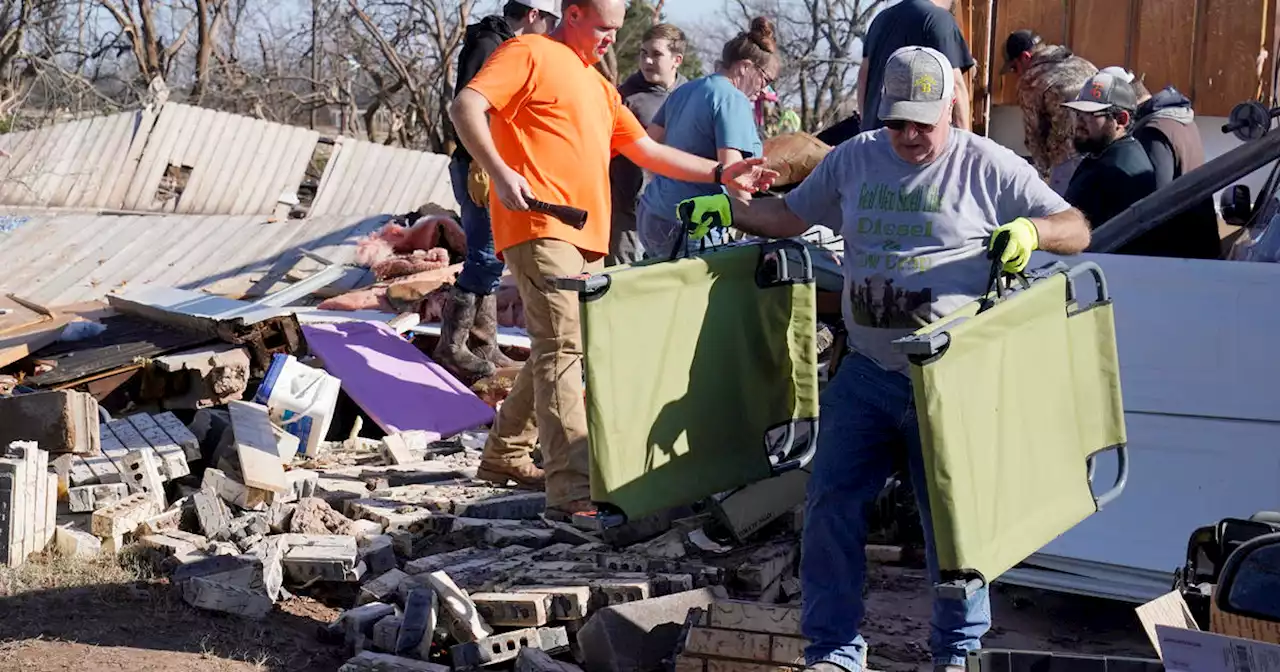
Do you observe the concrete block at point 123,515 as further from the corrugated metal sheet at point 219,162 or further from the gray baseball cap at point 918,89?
the corrugated metal sheet at point 219,162

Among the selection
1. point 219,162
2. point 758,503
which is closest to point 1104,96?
point 758,503

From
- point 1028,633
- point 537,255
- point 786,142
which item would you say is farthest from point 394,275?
point 1028,633

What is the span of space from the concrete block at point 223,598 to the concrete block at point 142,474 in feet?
3.71

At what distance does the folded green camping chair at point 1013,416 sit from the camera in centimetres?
357

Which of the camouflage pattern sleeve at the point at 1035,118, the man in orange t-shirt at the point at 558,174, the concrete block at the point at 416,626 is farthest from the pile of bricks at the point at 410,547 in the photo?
the camouflage pattern sleeve at the point at 1035,118

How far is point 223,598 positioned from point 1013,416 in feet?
9.41

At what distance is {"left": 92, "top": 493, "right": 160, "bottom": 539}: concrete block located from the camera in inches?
232

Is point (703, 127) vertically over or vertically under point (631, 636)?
over

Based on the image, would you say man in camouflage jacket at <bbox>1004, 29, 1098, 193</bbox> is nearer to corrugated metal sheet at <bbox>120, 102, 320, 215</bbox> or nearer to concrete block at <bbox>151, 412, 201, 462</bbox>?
concrete block at <bbox>151, 412, 201, 462</bbox>

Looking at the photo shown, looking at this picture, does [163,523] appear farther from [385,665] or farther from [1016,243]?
[1016,243]

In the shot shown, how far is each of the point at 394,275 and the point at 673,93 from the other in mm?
3985

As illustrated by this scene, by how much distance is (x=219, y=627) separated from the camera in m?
5.07

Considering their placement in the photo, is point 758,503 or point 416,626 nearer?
point 416,626

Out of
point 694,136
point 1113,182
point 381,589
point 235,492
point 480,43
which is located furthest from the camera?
point 480,43
